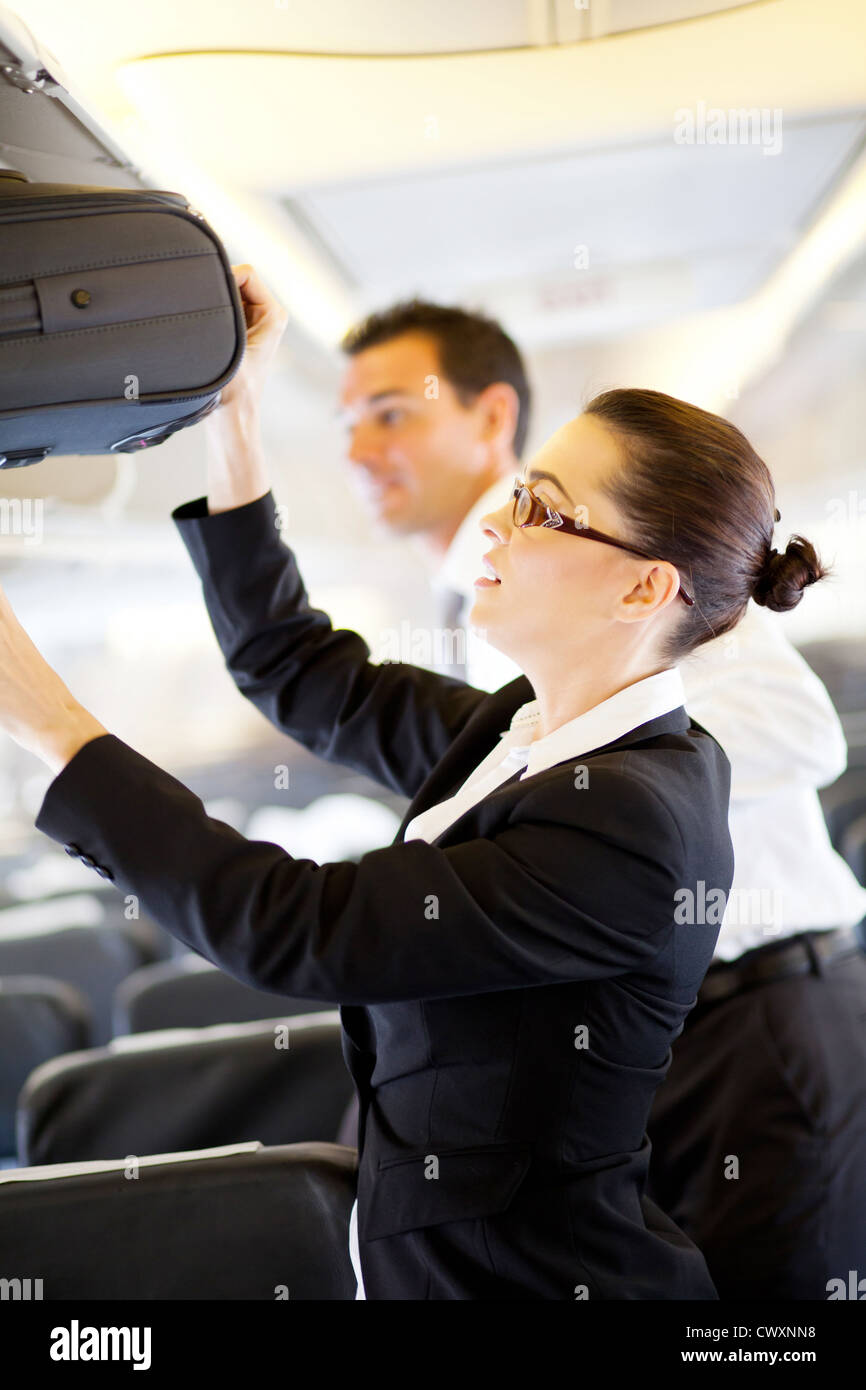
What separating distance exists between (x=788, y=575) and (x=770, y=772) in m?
0.42

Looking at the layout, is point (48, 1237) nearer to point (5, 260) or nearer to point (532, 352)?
point (5, 260)

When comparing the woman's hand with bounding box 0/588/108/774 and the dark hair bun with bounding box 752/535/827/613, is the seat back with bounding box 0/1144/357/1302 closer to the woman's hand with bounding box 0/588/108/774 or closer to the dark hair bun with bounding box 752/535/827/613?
the woman's hand with bounding box 0/588/108/774

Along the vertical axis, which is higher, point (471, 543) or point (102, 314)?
point (102, 314)

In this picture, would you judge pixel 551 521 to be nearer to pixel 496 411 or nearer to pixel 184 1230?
pixel 184 1230

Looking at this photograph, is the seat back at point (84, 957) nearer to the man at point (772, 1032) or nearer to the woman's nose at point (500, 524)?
the man at point (772, 1032)

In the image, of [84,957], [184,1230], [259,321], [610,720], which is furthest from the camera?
[84,957]

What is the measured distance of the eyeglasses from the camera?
1278mm

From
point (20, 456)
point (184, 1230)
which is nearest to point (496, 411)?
point (20, 456)

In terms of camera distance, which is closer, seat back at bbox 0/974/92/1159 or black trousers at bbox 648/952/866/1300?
black trousers at bbox 648/952/866/1300

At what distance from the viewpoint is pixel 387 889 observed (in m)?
1.07

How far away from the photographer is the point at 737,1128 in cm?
164

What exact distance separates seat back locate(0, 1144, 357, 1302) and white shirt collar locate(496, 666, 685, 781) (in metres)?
0.56

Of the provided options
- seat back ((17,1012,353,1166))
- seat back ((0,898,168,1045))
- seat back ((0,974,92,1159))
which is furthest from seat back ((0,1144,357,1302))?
seat back ((0,898,168,1045))

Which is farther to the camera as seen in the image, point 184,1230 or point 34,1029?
point 34,1029
